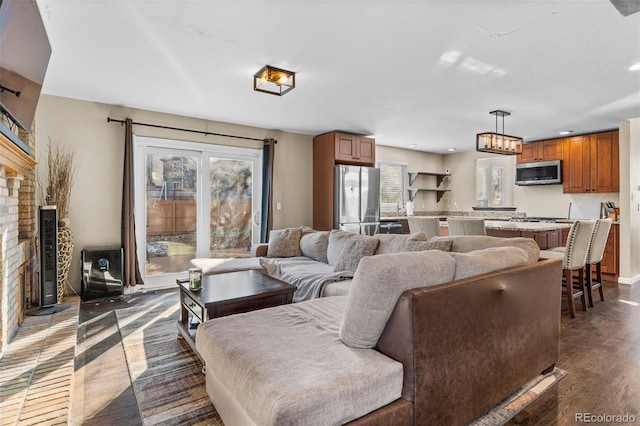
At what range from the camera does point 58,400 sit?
1740 millimetres

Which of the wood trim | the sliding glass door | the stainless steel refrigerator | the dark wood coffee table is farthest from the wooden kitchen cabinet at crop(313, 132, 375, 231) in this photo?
the wood trim

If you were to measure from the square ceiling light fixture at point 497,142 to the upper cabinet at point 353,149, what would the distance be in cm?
201

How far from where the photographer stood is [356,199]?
571 centimetres

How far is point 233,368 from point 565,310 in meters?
3.84

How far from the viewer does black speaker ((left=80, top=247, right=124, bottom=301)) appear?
13.1 feet

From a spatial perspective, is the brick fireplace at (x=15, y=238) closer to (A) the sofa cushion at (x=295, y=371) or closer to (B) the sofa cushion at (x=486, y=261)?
(A) the sofa cushion at (x=295, y=371)

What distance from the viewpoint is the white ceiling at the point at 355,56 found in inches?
86.8

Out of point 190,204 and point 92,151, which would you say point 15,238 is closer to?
point 92,151

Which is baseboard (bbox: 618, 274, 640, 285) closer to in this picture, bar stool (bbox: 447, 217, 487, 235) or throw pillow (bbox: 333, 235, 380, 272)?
bar stool (bbox: 447, 217, 487, 235)

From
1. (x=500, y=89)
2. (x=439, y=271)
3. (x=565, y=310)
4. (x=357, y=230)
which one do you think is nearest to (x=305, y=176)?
(x=357, y=230)

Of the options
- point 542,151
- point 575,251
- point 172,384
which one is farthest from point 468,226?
point 542,151

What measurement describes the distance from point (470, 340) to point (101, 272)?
4.10 meters

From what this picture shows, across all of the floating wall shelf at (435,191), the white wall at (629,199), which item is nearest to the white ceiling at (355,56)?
the white wall at (629,199)

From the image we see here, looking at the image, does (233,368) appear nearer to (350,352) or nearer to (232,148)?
(350,352)
